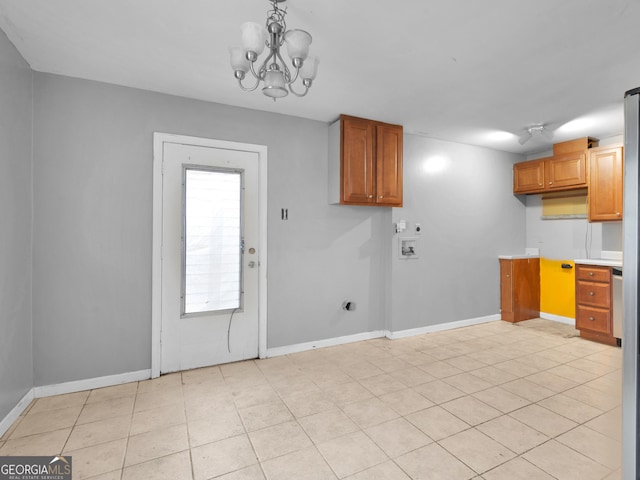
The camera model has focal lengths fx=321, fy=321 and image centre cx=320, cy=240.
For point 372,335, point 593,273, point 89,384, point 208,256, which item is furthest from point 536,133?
point 89,384

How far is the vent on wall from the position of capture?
471 centimetres

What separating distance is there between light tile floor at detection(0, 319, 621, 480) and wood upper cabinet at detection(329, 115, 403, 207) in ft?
5.95

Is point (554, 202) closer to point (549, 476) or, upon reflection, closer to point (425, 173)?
point (425, 173)

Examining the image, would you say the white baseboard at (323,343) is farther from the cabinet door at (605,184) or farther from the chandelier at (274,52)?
the cabinet door at (605,184)

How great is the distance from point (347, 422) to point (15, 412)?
7.78ft

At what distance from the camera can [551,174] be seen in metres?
4.68

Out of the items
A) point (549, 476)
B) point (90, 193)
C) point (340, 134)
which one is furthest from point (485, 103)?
point (90, 193)

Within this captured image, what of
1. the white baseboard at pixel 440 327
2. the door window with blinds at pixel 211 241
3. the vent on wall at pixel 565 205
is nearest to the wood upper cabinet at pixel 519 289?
the white baseboard at pixel 440 327

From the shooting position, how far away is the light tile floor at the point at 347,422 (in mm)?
1826

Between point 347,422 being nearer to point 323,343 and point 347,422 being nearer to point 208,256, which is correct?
point 323,343

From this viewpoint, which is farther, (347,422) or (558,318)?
(558,318)

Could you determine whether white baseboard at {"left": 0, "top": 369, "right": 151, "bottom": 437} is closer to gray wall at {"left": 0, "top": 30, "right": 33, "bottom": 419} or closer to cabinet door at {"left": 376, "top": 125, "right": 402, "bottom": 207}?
gray wall at {"left": 0, "top": 30, "right": 33, "bottom": 419}

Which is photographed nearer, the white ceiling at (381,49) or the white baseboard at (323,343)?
the white ceiling at (381,49)

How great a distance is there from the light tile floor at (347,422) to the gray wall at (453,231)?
3.57ft
